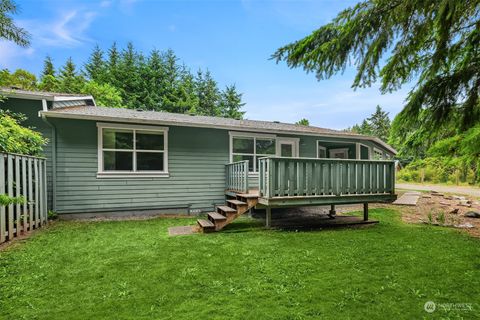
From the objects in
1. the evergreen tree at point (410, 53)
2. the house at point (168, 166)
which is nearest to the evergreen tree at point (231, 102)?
the house at point (168, 166)

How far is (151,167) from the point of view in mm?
7652

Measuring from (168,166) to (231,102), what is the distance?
2397 centimetres

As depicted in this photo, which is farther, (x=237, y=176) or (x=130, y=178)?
(x=130, y=178)

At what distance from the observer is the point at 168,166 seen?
778 centimetres

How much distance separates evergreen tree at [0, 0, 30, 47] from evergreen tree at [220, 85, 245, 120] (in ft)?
85.1

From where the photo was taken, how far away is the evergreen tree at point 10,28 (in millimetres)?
4241

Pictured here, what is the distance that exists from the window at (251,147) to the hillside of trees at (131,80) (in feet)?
49.9

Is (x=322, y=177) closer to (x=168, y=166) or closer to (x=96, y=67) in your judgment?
(x=168, y=166)

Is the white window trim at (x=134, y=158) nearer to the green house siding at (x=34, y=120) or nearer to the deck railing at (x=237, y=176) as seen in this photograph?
the green house siding at (x=34, y=120)

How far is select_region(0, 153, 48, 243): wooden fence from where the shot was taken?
14.9 feet

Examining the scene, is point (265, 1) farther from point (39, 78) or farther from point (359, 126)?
point (359, 126)

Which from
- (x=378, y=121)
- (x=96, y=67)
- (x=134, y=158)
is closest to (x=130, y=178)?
(x=134, y=158)

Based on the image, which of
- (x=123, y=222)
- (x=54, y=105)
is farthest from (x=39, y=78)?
(x=123, y=222)

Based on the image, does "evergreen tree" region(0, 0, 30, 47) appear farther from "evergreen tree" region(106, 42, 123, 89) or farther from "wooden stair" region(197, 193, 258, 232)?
"evergreen tree" region(106, 42, 123, 89)
